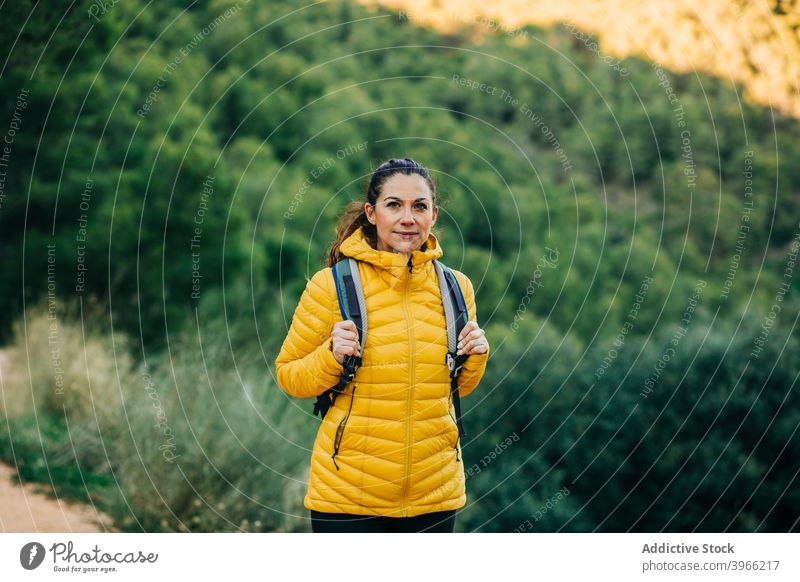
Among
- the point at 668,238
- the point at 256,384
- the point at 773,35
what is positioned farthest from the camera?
the point at 668,238

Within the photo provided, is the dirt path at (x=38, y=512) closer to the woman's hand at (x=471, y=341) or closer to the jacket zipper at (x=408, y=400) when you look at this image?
the jacket zipper at (x=408, y=400)

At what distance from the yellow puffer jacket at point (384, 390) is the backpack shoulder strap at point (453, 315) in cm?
3

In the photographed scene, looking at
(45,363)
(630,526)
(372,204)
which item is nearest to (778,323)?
(630,526)

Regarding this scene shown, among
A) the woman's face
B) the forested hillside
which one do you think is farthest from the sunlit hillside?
the woman's face

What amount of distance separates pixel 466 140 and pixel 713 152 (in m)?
10.3

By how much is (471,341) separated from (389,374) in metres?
0.29

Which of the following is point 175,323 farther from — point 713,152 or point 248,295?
point 713,152

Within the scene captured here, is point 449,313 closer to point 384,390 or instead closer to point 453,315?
point 453,315

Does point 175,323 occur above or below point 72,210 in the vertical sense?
below

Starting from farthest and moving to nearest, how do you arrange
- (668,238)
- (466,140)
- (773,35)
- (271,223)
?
1. (668,238)
2. (466,140)
3. (271,223)
4. (773,35)

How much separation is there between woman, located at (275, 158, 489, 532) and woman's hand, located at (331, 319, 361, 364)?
126mm

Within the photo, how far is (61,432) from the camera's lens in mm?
7699

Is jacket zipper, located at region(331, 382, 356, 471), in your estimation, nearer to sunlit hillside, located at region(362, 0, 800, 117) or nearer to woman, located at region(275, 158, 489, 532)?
woman, located at region(275, 158, 489, 532)

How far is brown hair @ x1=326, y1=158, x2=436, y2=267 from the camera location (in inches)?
117
